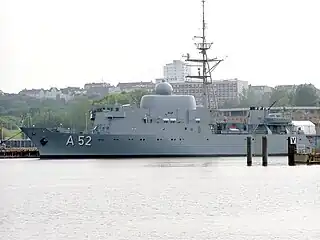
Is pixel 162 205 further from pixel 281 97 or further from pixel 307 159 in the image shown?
pixel 281 97

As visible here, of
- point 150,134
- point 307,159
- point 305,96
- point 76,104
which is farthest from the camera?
point 305,96

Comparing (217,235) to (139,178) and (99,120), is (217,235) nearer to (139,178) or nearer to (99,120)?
(139,178)

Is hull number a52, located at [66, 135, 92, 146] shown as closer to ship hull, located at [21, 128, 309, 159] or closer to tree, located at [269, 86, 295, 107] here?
ship hull, located at [21, 128, 309, 159]

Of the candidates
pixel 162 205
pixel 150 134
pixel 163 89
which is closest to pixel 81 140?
pixel 150 134

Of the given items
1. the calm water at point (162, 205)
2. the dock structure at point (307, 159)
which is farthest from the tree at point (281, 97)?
the calm water at point (162, 205)

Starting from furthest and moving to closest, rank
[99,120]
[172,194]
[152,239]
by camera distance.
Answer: [99,120]
[172,194]
[152,239]

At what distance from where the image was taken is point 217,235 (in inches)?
1081

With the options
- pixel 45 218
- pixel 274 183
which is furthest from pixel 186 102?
pixel 45 218

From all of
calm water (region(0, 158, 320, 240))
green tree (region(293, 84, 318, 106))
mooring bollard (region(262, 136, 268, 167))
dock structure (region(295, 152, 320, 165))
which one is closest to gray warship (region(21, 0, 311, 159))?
mooring bollard (region(262, 136, 268, 167))

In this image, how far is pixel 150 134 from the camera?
77.0 m

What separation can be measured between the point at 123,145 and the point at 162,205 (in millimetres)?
41854

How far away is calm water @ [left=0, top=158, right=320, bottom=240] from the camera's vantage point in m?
28.3

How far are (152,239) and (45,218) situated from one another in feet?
21.4

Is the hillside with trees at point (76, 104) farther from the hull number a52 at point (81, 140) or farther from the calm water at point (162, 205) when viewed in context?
the calm water at point (162, 205)
